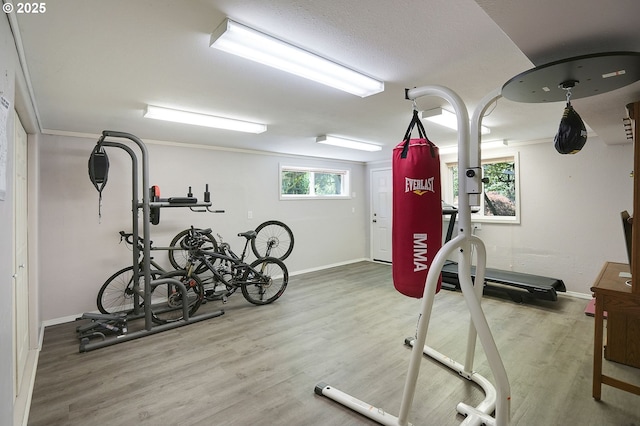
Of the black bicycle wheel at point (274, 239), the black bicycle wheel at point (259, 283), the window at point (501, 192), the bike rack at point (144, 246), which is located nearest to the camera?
the bike rack at point (144, 246)

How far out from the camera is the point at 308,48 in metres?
1.76

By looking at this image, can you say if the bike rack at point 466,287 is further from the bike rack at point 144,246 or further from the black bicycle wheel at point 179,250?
the black bicycle wheel at point 179,250

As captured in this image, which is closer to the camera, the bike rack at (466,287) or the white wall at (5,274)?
the white wall at (5,274)

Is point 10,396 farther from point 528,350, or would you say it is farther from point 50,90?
point 528,350

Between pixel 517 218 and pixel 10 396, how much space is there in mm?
5709

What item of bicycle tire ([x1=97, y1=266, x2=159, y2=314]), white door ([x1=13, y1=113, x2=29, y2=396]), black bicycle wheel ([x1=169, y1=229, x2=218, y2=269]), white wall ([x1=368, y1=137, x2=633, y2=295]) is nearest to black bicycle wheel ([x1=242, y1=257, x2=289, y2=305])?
black bicycle wheel ([x1=169, y1=229, x2=218, y2=269])

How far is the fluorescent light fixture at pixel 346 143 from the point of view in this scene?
13.9ft

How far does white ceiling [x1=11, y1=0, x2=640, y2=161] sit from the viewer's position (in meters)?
1.29

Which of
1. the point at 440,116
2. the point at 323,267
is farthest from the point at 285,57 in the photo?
the point at 323,267

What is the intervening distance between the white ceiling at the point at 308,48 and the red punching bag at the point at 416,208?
536 mm

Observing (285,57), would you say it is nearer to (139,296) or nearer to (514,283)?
(139,296)

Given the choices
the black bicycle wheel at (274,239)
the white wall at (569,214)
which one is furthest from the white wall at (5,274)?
the white wall at (569,214)

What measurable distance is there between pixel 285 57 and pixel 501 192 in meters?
4.70

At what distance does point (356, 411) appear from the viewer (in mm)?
2031
